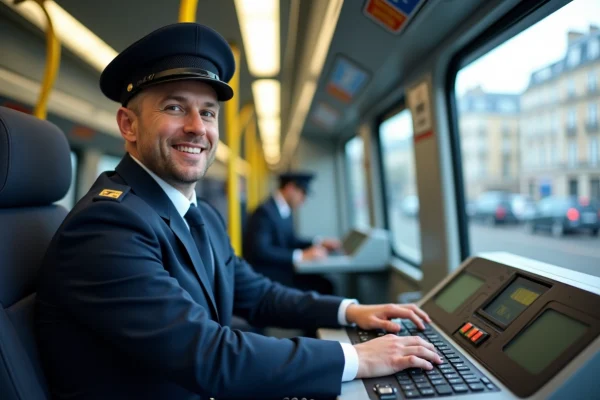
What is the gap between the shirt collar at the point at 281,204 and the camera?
4348mm

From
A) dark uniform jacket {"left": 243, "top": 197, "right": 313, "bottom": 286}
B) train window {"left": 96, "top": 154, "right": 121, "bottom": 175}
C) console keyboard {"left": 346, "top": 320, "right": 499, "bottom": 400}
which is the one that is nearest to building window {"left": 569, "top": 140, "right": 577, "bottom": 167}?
console keyboard {"left": 346, "top": 320, "right": 499, "bottom": 400}

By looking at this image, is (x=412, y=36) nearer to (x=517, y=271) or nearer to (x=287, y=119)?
(x=517, y=271)

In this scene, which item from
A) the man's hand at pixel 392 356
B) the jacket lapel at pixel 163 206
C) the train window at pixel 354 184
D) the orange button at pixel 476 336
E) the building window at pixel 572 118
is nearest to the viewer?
the man's hand at pixel 392 356

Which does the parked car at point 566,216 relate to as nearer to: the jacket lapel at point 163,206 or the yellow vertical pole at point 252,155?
the jacket lapel at point 163,206

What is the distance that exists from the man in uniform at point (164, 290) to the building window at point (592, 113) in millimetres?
1034

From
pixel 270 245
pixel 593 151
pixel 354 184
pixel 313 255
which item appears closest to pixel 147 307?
pixel 593 151

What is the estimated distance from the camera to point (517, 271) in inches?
45.6

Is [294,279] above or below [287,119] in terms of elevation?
below

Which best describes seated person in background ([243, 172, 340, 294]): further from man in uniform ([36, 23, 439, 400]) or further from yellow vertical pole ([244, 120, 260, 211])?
man in uniform ([36, 23, 439, 400])

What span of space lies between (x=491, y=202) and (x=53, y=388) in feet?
7.48

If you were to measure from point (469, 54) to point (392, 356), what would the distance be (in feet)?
5.59

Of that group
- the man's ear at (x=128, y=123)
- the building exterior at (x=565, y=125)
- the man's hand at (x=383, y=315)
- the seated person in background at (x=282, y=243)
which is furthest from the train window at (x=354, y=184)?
the man's ear at (x=128, y=123)

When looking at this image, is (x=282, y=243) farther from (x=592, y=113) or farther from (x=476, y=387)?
(x=476, y=387)

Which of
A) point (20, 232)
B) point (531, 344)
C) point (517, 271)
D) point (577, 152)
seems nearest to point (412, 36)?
point (577, 152)
